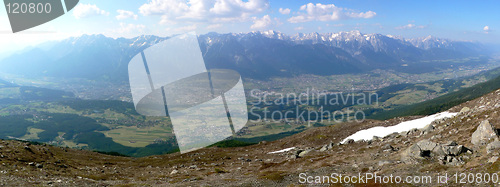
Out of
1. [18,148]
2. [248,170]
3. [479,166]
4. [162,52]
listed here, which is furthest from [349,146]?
[18,148]

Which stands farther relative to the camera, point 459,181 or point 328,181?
→ point 328,181

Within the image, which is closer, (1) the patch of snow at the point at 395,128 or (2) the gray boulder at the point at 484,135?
(2) the gray boulder at the point at 484,135

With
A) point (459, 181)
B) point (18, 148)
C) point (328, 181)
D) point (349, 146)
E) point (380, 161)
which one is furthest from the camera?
point (349, 146)

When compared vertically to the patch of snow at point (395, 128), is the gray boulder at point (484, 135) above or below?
above

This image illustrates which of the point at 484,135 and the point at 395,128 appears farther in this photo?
the point at 395,128

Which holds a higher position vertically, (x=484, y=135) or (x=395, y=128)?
(x=484, y=135)

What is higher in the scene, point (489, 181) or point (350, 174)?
point (489, 181)

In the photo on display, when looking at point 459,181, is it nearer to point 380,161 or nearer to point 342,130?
point 380,161

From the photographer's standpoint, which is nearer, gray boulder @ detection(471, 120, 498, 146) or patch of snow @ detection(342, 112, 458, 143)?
gray boulder @ detection(471, 120, 498, 146)
